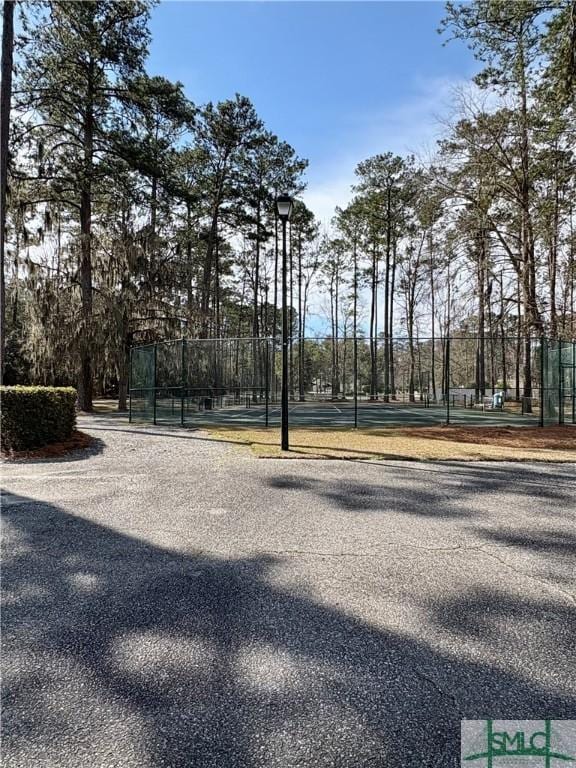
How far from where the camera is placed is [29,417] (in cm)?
764

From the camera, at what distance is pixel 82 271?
16.1m

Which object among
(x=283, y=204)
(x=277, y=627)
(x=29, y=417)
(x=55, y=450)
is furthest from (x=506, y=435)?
(x=277, y=627)

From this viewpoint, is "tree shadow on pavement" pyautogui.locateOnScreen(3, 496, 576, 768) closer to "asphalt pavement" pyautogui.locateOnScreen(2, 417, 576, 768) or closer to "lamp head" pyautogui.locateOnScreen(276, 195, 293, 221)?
"asphalt pavement" pyautogui.locateOnScreen(2, 417, 576, 768)

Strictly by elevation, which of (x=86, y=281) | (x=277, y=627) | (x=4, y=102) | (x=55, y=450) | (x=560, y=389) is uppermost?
(x=4, y=102)

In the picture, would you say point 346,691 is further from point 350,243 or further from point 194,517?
point 350,243

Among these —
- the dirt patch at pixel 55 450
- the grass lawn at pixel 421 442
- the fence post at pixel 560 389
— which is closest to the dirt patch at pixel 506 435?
the grass lawn at pixel 421 442

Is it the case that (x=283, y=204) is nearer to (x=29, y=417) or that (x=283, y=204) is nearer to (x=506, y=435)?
(x=29, y=417)

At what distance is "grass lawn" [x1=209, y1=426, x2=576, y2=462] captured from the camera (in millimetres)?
7770

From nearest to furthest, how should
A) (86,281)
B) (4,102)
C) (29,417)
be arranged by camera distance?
(29,417)
(4,102)
(86,281)

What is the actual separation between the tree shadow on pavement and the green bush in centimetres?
539

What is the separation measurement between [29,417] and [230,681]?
7013 millimetres

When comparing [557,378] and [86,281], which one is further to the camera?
[86,281]

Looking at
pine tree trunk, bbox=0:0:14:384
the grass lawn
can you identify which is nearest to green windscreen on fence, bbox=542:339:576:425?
the grass lawn

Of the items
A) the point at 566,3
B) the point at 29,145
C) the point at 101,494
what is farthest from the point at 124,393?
the point at 566,3
